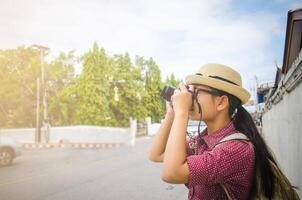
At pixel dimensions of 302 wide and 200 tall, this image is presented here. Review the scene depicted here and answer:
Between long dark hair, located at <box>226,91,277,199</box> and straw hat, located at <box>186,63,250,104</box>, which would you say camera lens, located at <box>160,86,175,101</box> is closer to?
straw hat, located at <box>186,63,250,104</box>

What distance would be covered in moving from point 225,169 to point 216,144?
14 cm

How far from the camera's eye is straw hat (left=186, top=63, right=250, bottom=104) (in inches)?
68.6

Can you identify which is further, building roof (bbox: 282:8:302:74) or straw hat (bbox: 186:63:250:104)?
building roof (bbox: 282:8:302:74)

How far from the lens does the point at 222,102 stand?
1.79 meters

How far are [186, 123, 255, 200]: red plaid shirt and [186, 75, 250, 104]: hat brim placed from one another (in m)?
0.29

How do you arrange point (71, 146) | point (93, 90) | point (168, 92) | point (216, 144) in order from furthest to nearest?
point (93, 90) → point (71, 146) → point (168, 92) → point (216, 144)

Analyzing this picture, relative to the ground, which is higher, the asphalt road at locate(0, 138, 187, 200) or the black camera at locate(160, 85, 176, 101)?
the black camera at locate(160, 85, 176, 101)

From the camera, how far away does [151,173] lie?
9422mm

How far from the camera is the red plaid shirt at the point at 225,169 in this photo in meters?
1.51

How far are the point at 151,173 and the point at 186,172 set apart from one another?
8097mm

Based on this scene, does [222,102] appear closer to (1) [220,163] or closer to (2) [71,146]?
(1) [220,163]

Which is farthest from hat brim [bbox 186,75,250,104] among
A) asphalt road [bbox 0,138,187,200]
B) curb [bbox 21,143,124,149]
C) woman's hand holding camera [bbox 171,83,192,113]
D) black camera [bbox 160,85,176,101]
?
curb [bbox 21,143,124,149]

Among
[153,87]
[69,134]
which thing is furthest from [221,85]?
[153,87]

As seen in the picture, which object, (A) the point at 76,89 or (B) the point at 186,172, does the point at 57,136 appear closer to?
(A) the point at 76,89
